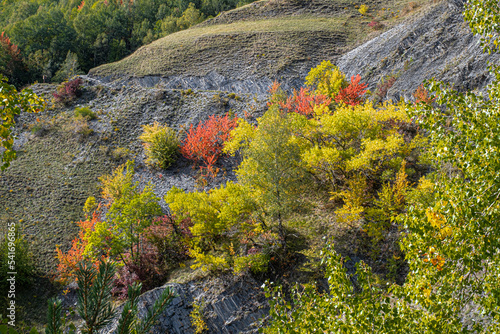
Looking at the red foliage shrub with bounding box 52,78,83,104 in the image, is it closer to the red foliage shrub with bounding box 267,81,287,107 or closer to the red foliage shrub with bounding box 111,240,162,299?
the red foliage shrub with bounding box 267,81,287,107

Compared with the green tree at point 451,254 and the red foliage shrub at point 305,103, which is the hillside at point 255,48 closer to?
the red foliage shrub at point 305,103

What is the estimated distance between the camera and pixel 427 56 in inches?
687

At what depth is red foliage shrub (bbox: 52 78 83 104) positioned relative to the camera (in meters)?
22.6

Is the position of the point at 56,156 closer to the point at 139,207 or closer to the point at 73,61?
the point at 139,207

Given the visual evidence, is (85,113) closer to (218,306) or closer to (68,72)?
(68,72)

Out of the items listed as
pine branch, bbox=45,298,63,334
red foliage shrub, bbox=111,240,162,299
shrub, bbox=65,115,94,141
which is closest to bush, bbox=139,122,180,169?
shrub, bbox=65,115,94,141

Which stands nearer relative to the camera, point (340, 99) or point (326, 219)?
point (326, 219)

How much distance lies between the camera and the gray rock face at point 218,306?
8.70m

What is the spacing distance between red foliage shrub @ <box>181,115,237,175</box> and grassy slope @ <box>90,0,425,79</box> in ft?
28.2

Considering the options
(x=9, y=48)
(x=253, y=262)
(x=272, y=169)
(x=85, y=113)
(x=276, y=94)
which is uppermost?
(x=9, y=48)

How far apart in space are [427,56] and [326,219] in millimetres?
12514

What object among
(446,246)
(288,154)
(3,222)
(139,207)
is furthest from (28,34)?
(446,246)

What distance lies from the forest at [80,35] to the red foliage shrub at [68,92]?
34.4 ft

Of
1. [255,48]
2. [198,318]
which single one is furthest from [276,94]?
[198,318]
